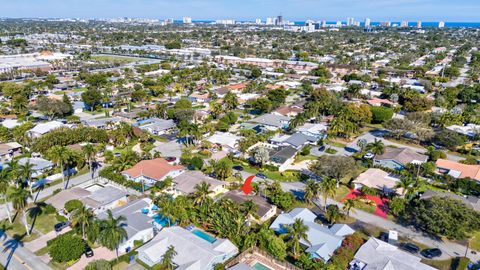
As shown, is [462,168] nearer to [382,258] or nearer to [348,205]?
[348,205]

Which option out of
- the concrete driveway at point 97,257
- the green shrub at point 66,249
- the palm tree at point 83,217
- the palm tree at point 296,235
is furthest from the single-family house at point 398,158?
the green shrub at point 66,249

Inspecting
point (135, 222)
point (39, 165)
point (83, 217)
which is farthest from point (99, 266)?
point (39, 165)

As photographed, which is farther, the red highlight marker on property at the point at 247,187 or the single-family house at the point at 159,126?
the single-family house at the point at 159,126

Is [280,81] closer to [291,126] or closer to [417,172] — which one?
[291,126]

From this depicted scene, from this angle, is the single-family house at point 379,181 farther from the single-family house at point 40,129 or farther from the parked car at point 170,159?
the single-family house at point 40,129

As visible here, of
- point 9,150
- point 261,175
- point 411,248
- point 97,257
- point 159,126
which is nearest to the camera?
point 97,257

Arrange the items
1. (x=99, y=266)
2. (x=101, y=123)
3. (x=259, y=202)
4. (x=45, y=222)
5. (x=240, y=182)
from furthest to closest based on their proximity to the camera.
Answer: (x=101, y=123), (x=240, y=182), (x=259, y=202), (x=45, y=222), (x=99, y=266)

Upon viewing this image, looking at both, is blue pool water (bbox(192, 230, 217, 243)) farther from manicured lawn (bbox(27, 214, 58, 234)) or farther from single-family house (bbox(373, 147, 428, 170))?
single-family house (bbox(373, 147, 428, 170))
